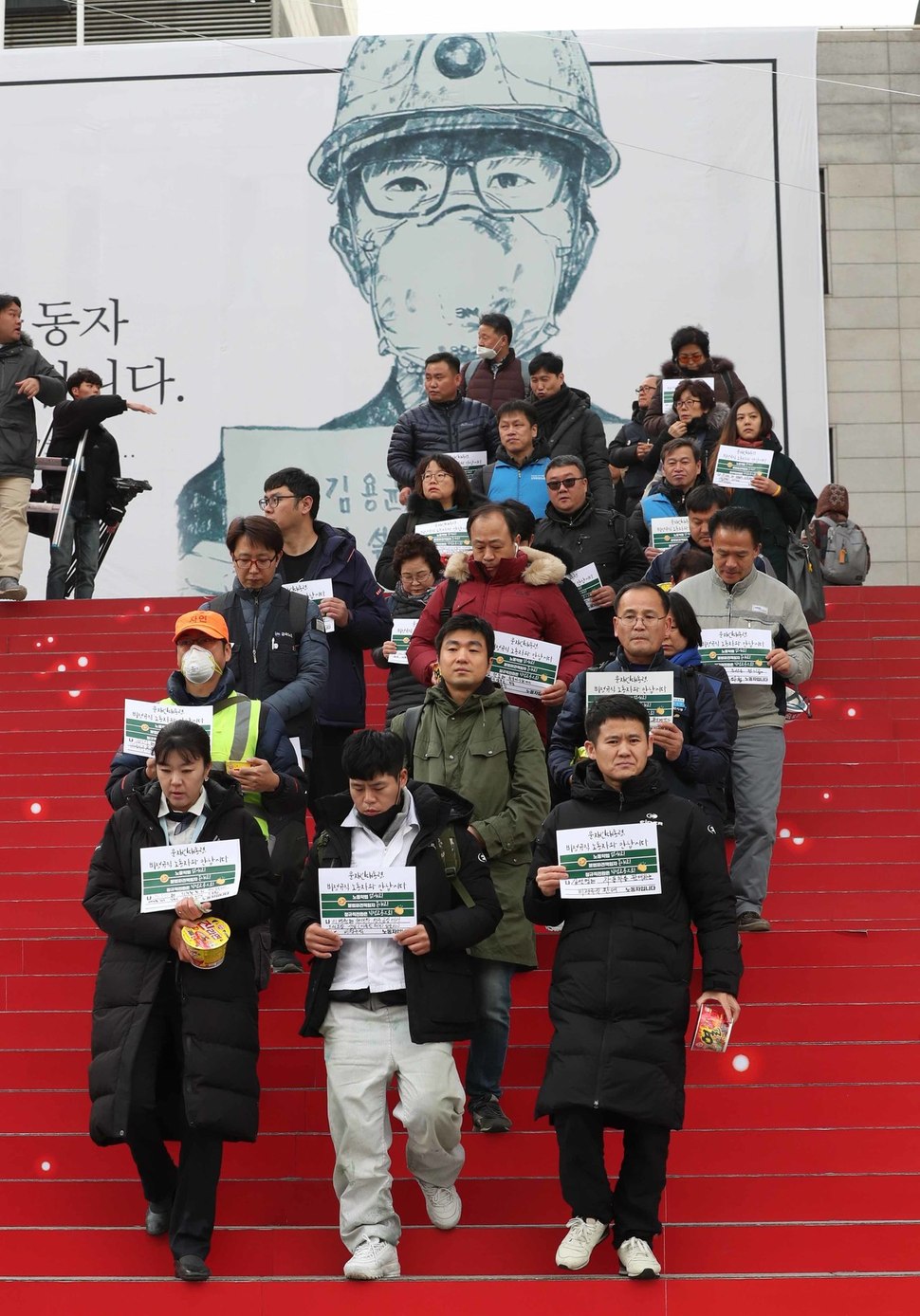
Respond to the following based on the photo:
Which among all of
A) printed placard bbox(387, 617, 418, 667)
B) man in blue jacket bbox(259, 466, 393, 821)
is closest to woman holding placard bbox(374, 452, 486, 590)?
printed placard bbox(387, 617, 418, 667)

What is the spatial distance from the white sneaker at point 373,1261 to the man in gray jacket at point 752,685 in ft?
7.90

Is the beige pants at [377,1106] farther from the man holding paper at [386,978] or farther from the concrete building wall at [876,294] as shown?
the concrete building wall at [876,294]

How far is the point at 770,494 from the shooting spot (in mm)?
9648

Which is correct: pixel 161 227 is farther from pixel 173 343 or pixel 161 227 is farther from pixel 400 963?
pixel 400 963

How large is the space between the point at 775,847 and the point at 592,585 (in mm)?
1525

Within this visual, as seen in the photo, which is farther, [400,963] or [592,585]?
[592,585]

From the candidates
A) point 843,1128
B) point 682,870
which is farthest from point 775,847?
point 682,870

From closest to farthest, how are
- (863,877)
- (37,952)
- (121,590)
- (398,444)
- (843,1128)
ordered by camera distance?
(843,1128) → (37,952) → (863,877) → (398,444) → (121,590)

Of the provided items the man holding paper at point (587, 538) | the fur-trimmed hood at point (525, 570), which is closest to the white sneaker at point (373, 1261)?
the fur-trimmed hood at point (525, 570)

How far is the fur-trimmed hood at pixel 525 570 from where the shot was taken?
755cm

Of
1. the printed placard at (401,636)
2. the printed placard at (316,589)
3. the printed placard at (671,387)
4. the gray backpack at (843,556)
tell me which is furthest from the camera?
the gray backpack at (843,556)

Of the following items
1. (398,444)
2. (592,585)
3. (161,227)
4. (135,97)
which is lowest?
(592,585)

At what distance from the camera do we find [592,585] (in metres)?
8.79

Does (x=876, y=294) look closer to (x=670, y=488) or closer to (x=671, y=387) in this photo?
(x=671, y=387)
